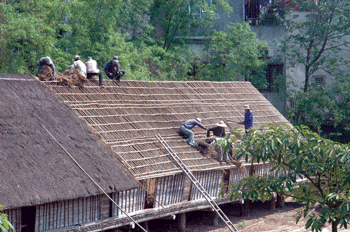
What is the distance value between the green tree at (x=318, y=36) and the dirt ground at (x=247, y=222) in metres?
12.6

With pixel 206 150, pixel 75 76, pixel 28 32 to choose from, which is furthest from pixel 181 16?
pixel 206 150

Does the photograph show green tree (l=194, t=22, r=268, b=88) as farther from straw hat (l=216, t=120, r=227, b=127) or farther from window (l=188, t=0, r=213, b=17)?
straw hat (l=216, t=120, r=227, b=127)

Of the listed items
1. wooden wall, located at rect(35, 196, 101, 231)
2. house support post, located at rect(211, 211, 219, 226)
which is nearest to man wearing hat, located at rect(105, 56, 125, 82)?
wooden wall, located at rect(35, 196, 101, 231)

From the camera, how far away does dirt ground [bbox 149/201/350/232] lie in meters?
15.8

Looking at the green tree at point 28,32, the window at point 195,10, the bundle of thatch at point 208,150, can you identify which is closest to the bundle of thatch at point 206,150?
the bundle of thatch at point 208,150

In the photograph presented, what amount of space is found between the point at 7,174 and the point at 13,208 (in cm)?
78

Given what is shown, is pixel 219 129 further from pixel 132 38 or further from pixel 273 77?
pixel 273 77

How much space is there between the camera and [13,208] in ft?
34.1

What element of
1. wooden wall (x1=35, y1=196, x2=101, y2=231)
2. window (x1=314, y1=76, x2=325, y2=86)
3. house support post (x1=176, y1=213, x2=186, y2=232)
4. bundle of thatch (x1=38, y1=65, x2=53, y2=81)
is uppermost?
bundle of thatch (x1=38, y1=65, x2=53, y2=81)

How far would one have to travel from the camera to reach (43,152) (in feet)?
38.8

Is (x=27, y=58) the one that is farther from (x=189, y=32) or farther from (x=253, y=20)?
(x=253, y=20)

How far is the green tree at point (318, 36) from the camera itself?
27.5 metres

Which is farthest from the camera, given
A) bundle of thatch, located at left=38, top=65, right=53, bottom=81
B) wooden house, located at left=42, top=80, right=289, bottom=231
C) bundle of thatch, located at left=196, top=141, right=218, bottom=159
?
bundle of thatch, located at left=196, top=141, right=218, bottom=159

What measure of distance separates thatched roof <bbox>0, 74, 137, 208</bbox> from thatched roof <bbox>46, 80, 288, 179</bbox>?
1.93 feet
